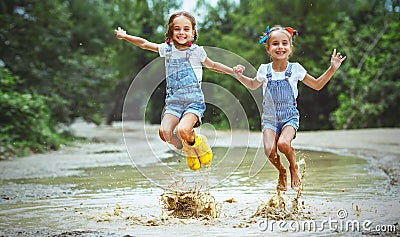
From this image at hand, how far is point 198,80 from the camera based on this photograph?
5117 millimetres

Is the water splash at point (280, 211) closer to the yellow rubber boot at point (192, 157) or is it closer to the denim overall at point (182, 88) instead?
the yellow rubber boot at point (192, 157)

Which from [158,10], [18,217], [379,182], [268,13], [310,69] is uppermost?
[158,10]

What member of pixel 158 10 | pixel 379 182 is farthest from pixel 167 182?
pixel 158 10

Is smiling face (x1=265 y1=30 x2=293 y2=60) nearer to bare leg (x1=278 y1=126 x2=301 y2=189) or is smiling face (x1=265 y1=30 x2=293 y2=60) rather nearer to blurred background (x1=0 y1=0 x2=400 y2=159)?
bare leg (x1=278 y1=126 x2=301 y2=189)

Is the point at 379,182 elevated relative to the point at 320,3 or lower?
lower

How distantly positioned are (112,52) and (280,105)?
1708cm

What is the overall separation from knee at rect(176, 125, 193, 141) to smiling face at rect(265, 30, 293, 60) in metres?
1.03

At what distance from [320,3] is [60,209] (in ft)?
61.2

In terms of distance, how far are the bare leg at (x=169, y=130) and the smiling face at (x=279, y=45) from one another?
104 centimetres

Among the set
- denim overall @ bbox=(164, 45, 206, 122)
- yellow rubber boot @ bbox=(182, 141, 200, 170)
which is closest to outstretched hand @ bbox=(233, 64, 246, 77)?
denim overall @ bbox=(164, 45, 206, 122)

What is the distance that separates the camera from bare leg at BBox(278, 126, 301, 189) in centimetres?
502

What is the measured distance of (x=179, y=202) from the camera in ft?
17.4

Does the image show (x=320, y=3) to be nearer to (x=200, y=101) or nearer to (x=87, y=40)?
(x=87, y=40)

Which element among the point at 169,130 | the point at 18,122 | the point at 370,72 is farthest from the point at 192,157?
the point at 370,72
